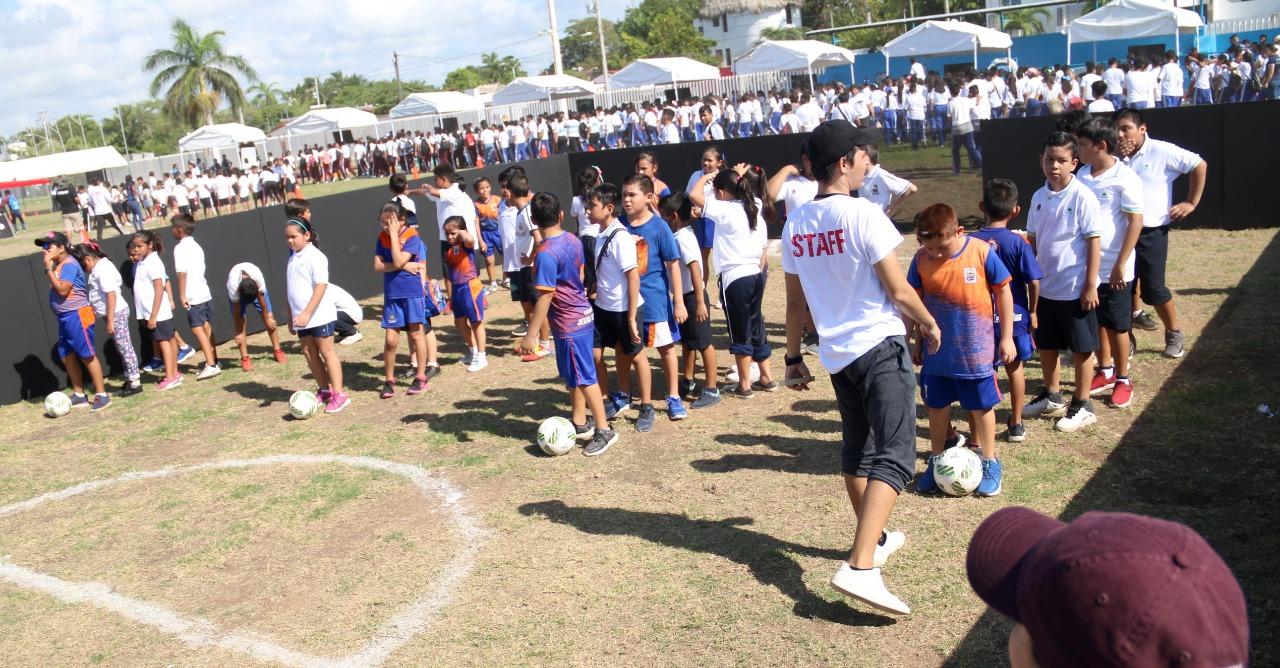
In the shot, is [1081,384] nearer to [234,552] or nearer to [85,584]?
[234,552]

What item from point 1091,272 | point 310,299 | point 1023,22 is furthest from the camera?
point 1023,22

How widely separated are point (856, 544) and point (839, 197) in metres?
1.56

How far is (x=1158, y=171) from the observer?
308 inches

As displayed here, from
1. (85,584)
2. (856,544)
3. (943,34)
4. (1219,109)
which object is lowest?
(85,584)

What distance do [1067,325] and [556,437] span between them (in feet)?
12.0

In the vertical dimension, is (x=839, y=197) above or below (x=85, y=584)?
above

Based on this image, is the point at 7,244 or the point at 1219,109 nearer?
the point at 1219,109

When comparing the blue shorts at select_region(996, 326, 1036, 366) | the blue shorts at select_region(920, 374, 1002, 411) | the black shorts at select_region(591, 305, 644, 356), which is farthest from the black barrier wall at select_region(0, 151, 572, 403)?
the blue shorts at select_region(996, 326, 1036, 366)

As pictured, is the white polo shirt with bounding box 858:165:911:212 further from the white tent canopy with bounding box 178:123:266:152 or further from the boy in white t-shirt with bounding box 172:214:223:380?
the white tent canopy with bounding box 178:123:266:152

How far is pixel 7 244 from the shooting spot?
34.5 metres

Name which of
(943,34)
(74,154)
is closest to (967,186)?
(943,34)

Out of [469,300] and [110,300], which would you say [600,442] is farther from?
[110,300]

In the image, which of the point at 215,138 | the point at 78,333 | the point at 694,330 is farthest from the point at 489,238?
the point at 215,138

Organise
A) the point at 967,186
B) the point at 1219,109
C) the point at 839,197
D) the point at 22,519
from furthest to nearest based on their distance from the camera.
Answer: the point at 967,186
the point at 1219,109
the point at 22,519
the point at 839,197
